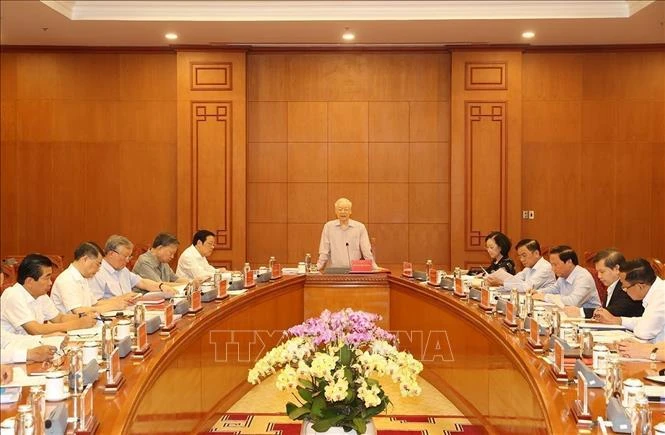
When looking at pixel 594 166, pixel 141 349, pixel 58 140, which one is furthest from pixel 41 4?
pixel 594 166

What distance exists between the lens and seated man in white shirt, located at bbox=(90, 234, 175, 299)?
197 inches

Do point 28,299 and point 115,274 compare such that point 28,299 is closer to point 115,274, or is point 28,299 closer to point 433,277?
point 115,274

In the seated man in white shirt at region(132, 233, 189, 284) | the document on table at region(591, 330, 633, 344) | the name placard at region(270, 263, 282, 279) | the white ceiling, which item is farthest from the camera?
the white ceiling

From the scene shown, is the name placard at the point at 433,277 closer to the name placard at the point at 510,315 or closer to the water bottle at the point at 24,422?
the name placard at the point at 510,315

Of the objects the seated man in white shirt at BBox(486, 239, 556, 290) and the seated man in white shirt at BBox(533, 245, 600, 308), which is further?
the seated man in white shirt at BBox(486, 239, 556, 290)

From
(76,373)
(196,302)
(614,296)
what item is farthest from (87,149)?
(76,373)

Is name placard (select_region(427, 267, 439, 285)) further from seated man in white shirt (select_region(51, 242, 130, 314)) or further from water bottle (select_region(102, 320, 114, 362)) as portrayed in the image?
water bottle (select_region(102, 320, 114, 362))

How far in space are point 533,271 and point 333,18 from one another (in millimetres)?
3307

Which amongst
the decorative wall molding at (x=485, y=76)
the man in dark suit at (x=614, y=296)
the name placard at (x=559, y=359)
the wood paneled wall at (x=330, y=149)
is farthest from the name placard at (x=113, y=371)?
the decorative wall molding at (x=485, y=76)

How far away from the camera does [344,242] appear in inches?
267

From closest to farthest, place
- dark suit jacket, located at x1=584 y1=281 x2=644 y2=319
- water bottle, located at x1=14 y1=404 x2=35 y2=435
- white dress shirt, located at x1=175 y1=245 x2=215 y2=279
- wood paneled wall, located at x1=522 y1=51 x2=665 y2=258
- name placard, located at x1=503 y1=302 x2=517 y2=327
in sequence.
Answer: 1. water bottle, located at x1=14 y1=404 x2=35 y2=435
2. name placard, located at x1=503 y1=302 x2=517 y2=327
3. dark suit jacket, located at x1=584 y1=281 x2=644 y2=319
4. white dress shirt, located at x1=175 y1=245 x2=215 y2=279
5. wood paneled wall, located at x1=522 y1=51 x2=665 y2=258

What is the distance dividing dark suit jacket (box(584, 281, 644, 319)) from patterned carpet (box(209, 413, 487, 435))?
100cm

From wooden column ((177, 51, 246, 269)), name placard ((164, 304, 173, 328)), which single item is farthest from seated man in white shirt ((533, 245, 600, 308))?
wooden column ((177, 51, 246, 269))

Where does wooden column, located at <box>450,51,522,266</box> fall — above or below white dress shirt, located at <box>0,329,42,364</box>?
above
